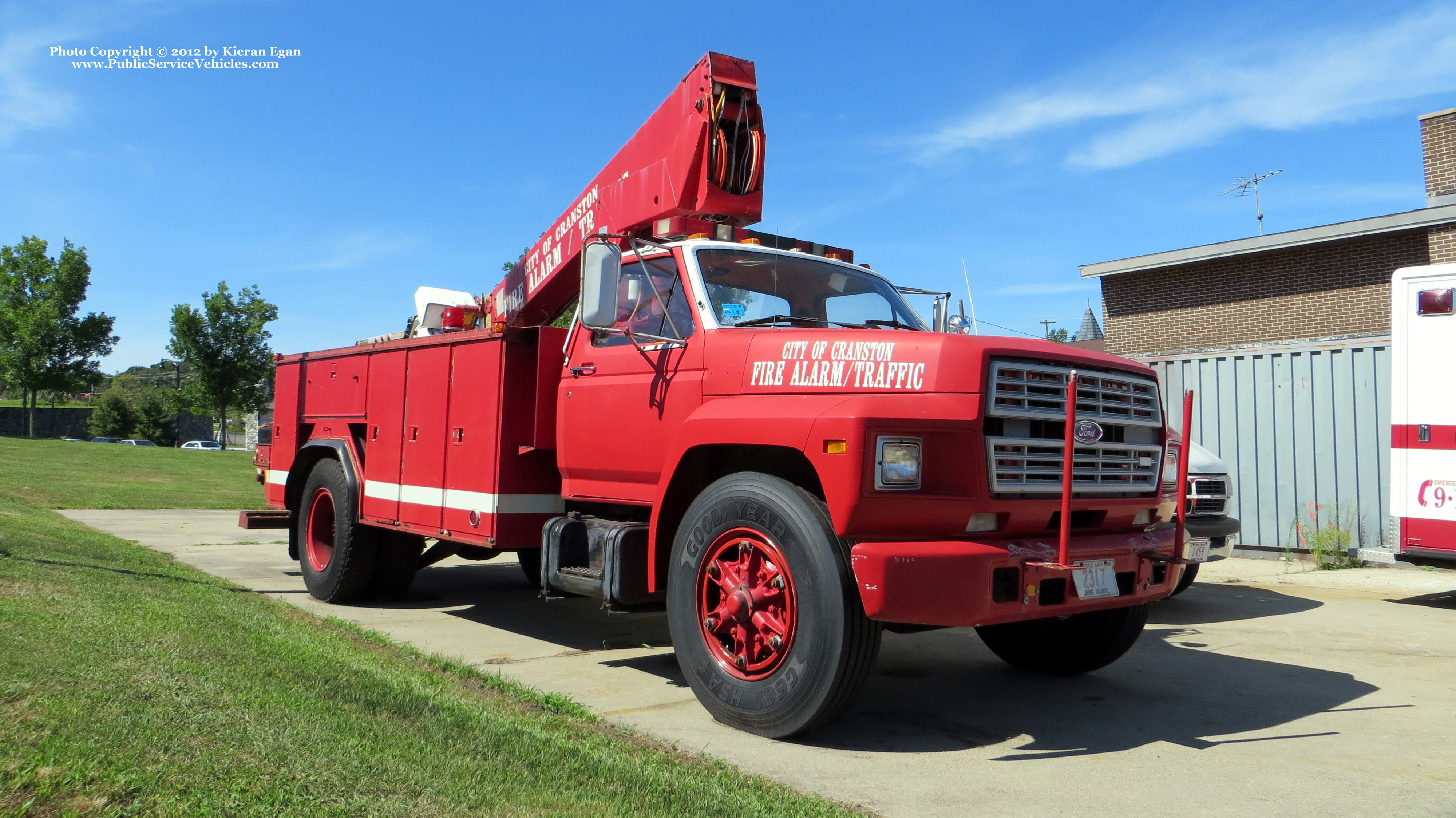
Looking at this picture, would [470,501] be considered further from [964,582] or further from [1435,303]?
[1435,303]

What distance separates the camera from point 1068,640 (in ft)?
19.0

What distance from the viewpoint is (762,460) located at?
4789 millimetres

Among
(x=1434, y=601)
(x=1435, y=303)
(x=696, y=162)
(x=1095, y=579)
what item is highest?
(x=696, y=162)

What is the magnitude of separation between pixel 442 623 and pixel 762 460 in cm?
360

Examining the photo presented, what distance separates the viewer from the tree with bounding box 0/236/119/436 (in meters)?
42.6

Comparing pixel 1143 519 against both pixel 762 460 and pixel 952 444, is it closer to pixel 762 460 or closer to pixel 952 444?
pixel 952 444

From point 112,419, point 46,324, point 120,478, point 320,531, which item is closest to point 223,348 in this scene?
point 46,324

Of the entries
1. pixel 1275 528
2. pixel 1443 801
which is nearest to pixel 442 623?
pixel 1443 801

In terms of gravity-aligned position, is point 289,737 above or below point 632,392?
below

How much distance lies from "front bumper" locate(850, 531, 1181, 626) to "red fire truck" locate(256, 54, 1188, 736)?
0.03 ft

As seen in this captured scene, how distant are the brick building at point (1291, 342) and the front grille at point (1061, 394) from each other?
27.4ft

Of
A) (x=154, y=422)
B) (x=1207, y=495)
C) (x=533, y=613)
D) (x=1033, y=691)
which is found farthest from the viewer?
(x=154, y=422)

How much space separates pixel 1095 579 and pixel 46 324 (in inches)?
1939

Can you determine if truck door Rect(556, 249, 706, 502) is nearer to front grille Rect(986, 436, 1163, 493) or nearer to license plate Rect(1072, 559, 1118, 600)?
front grille Rect(986, 436, 1163, 493)
